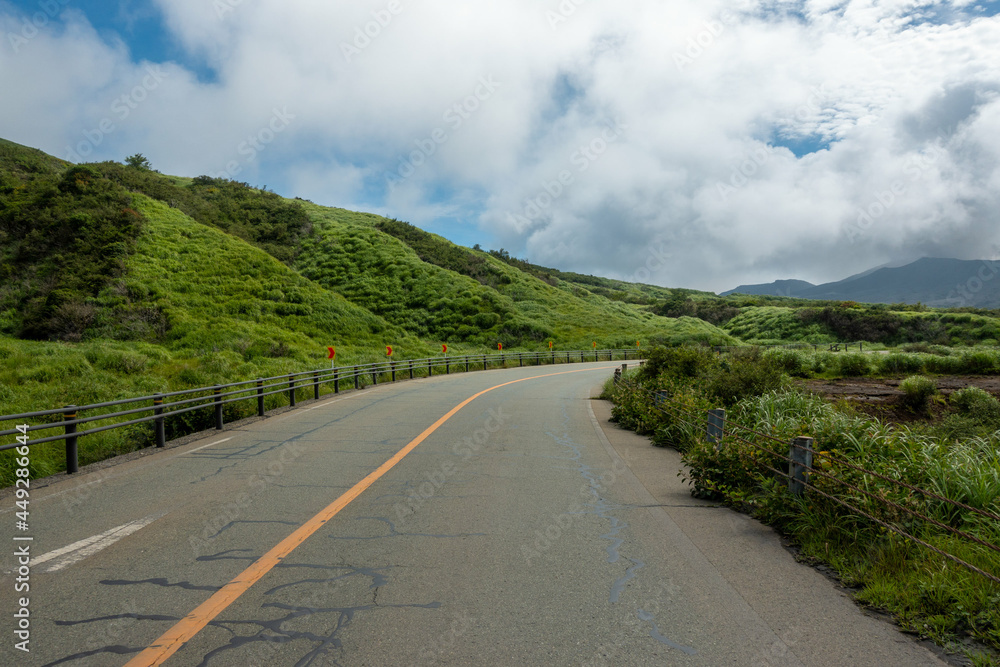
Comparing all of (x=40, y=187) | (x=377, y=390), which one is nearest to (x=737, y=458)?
(x=377, y=390)

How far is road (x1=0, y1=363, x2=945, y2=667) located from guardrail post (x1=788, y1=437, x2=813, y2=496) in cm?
58

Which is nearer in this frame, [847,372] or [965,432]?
[965,432]

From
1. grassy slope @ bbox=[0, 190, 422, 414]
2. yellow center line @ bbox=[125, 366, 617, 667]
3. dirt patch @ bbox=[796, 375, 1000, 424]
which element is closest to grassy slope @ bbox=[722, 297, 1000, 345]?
dirt patch @ bbox=[796, 375, 1000, 424]

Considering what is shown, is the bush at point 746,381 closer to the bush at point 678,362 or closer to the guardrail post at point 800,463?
the bush at point 678,362

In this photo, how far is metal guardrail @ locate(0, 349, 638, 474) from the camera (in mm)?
7996

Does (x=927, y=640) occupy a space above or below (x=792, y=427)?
below

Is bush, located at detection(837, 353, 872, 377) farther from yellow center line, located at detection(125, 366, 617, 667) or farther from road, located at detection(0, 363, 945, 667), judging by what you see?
yellow center line, located at detection(125, 366, 617, 667)

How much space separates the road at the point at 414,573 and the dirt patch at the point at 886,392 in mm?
8825

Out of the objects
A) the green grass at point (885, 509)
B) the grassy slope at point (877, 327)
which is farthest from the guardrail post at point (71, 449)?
the grassy slope at point (877, 327)

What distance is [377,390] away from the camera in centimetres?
2170

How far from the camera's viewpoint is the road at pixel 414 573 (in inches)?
126

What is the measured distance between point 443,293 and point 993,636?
182 ft

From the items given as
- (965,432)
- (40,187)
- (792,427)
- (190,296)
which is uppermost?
(40,187)

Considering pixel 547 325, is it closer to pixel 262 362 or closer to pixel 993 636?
pixel 262 362
